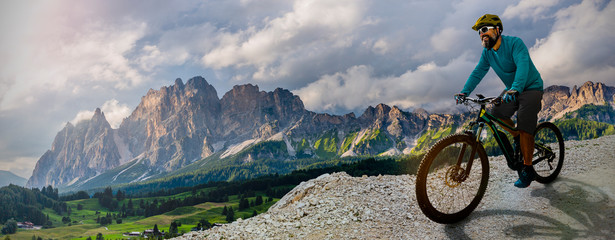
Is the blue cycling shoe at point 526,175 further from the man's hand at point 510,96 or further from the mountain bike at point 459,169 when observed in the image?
the man's hand at point 510,96

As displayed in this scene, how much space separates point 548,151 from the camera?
36.7 ft

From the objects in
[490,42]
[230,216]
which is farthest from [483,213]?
[230,216]

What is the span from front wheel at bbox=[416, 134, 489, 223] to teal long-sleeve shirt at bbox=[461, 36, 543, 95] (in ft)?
6.48

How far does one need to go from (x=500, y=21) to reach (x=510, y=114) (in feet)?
8.86

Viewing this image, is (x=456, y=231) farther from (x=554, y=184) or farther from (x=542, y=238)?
(x=554, y=184)

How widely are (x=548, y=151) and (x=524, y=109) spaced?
3.25 meters

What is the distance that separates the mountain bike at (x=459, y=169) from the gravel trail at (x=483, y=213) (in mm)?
584

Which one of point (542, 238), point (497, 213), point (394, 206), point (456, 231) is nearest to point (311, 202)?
point (394, 206)

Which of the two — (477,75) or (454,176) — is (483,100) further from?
(454,176)

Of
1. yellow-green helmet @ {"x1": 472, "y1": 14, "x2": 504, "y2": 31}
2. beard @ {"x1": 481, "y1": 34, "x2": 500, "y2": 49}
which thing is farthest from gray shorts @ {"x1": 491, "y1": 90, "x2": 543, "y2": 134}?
yellow-green helmet @ {"x1": 472, "y1": 14, "x2": 504, "y2": 31}

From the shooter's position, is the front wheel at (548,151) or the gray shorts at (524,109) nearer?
the gray shorts at (524,109)

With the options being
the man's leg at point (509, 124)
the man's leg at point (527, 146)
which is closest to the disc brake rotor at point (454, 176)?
the man's leg at point (509, 124)

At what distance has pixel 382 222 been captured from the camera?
34.8 ft

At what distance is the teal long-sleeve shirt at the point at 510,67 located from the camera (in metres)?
8.63
